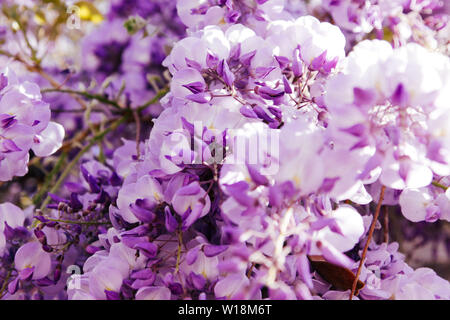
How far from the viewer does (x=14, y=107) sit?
1.28 ft

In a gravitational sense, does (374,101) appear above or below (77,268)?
above

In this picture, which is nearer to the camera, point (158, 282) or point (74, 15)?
point (158, 282)

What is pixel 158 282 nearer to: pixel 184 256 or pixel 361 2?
pixel 184 256

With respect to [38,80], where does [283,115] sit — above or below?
above

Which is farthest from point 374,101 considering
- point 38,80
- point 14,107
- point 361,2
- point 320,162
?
point 38,80

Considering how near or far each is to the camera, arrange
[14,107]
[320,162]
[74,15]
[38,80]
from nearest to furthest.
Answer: [320,162]
[14,107]
[74,15]
[38,80]

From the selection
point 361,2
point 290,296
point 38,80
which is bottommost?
point 38,80

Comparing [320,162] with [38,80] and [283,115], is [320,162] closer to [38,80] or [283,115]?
[283,115]

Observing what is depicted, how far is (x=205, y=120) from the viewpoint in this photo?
36 cm

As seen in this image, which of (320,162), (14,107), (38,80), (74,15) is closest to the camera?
(320,162)

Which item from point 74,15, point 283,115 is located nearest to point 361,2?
point 283,115
